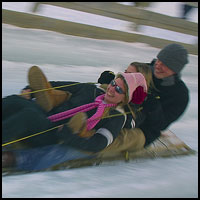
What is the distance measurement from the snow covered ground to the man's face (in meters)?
0.46

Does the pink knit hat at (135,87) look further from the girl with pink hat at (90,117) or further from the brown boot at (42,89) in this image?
the brown boot at (42,89)

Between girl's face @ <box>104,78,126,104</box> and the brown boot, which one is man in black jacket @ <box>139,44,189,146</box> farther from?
the brown boot

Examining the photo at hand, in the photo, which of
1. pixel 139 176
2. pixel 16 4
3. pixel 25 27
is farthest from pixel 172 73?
pixel 16 4

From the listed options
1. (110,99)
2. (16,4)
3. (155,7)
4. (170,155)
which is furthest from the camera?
(155,7)

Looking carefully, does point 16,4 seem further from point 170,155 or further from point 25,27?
point 170,155

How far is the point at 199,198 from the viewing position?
1778mm

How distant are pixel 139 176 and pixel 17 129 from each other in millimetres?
696

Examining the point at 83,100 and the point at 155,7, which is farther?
the point at 155,7

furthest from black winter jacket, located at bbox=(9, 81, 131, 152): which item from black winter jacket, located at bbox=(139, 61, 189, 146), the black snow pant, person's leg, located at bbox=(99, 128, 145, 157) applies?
black winter jacket, located at bbox=(139, 61, 189, 146)

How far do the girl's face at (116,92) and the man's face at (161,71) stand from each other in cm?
32

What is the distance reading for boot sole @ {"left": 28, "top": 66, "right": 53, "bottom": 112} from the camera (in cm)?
168

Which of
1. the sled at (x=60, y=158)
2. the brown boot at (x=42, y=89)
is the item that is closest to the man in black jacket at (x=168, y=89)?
the sled at (x=60, y=158)

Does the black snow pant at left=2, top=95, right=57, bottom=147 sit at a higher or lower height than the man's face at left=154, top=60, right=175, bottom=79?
lower

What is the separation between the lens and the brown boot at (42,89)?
1685 mm
